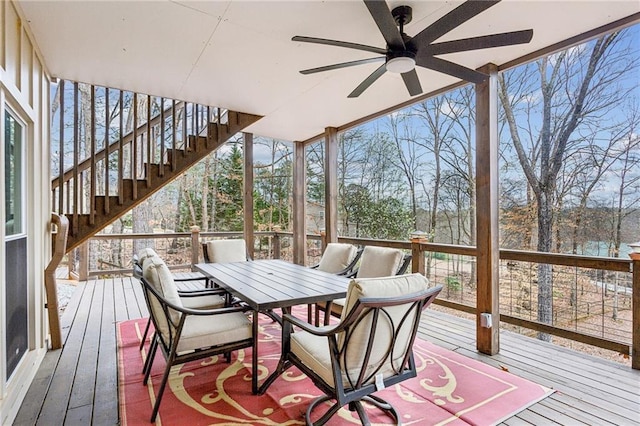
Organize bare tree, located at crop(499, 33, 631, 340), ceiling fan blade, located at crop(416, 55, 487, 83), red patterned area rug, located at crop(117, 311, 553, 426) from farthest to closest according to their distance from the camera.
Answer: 1. bare tree, located at crop(499, 33, 631, 340)
2. ceiling fan blade, located at crop(416, 55, 487, 83)
3. red patterned area rug, located at crop(117, 311, 553, 426)

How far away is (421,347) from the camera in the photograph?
126 inches

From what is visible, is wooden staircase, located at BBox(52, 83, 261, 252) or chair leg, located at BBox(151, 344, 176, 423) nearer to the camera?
chair leg, located at BBox(151, 344, 176, 423)

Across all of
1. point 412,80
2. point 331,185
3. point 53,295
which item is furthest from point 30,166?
point 331,185

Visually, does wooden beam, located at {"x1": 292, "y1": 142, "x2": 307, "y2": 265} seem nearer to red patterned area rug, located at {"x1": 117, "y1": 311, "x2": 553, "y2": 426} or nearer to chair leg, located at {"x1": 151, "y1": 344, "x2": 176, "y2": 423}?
red patterned area rug, located at {"x1": 117, "y1": 311, "x2": 553, "y2": 426}

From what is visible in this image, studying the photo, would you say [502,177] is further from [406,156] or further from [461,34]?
[461,34]

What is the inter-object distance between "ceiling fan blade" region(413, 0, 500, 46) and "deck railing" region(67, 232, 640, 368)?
2.30m

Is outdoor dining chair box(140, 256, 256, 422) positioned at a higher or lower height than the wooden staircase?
lower

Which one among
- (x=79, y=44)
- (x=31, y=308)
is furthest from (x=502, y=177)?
(x=31, y=308)

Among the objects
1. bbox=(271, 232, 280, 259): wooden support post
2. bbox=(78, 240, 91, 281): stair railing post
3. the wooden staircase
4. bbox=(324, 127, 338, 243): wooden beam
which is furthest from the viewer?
bbox=(271, 232, 280, 259): wooden support post

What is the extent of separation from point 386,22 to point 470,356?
2.80 metres

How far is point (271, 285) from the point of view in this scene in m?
2.86

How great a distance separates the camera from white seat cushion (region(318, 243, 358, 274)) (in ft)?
12.7

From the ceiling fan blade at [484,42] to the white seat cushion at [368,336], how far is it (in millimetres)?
1476

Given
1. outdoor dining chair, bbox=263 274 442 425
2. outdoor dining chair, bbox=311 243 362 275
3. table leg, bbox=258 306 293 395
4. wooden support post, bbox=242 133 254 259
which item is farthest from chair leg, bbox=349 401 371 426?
wooden support post, bbox=242 133 254 259
